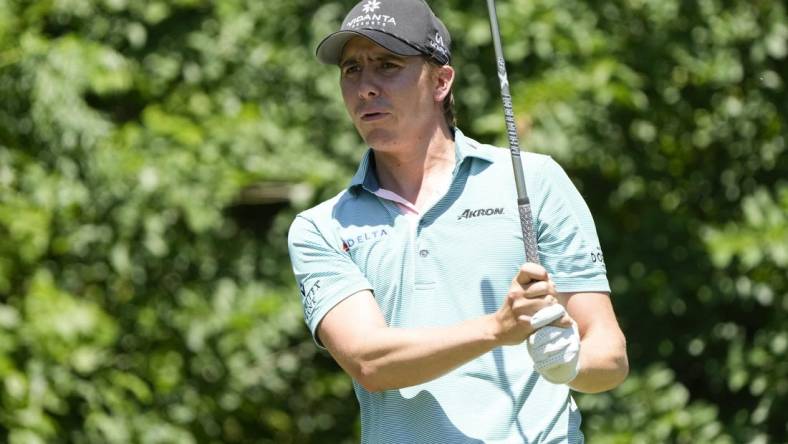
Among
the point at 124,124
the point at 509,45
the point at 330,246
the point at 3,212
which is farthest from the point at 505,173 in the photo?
the point at 124,124

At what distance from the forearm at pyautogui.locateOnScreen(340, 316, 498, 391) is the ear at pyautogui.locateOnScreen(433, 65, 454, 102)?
0.56 meters

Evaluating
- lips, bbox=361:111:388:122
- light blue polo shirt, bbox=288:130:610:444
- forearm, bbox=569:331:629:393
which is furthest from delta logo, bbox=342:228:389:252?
forearm, bbox=569:331:629:393

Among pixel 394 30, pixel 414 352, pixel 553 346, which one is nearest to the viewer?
pixel 553 346

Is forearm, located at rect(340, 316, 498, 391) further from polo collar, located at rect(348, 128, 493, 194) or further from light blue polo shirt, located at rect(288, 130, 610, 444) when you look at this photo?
polo collar, located at rect(348, 128, 493, 194)

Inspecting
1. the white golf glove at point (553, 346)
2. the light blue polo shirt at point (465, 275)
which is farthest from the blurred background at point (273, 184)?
the white golf glove at point (553, 346)

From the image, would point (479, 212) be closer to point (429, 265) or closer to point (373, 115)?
point (429, 265)

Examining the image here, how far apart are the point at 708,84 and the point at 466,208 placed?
3.54m

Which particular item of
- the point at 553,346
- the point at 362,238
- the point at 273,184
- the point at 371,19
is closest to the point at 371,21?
the point at 371,19

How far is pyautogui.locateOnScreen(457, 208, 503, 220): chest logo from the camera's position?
2.86m

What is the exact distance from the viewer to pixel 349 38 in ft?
9.84

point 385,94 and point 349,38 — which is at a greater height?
point 349,38

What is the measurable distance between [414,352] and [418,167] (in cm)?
48

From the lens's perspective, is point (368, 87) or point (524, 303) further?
point (368, 87)

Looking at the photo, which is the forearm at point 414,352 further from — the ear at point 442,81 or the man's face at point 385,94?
the ear at point 442,81
